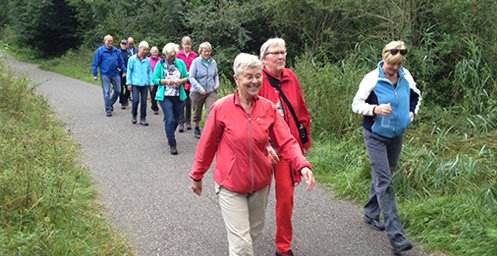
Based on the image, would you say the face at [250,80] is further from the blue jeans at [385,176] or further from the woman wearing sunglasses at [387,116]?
the blue jeans at [385,176]

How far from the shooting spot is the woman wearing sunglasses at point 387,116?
4488 mm

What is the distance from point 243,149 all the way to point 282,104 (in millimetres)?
1036

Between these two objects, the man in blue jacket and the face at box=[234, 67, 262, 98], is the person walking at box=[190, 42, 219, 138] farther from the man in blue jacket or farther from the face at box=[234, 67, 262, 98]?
the face at box=[234, 67, 262, 98]

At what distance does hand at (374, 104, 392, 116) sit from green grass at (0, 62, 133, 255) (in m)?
2.71

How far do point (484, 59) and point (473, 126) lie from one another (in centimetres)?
213

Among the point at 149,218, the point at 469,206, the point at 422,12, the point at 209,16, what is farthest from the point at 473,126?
the point at 209,16

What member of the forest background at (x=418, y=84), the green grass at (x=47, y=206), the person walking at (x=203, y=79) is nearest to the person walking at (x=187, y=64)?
the person walking at (x=203, y=79)

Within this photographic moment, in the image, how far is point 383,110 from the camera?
433 centimetres

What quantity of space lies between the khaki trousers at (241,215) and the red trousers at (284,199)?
0.58 metres

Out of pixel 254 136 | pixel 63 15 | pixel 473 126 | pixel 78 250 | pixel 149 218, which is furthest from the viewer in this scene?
pixel 63 15

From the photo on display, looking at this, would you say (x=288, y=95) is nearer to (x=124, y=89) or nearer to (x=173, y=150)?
(x=173, y=150)

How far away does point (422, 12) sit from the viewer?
9961mm

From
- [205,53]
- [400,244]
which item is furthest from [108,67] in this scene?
[400,244]

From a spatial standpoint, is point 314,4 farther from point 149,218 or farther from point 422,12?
point 149,218
